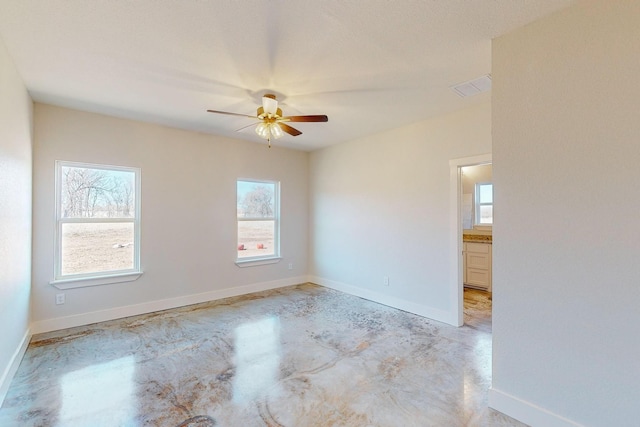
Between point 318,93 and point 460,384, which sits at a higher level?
point 318,93

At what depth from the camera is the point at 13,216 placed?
248cm

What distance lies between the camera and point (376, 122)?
406 cm

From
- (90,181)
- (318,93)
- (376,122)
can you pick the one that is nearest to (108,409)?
(90,181)

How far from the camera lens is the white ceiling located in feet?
6.09

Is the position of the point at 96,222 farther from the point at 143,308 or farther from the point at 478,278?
the point at 478,278

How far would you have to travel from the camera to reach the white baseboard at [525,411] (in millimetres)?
1808

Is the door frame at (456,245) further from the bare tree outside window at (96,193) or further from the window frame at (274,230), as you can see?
the bare tree outside window at (96,193)

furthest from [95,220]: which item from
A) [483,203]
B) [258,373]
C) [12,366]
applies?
[483,203]

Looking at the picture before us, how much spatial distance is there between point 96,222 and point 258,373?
2.94 meters

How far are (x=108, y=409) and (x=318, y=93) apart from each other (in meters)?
3.18

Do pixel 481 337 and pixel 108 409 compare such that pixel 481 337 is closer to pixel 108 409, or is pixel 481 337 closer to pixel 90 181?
pixel 108 409

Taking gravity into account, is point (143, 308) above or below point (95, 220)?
below

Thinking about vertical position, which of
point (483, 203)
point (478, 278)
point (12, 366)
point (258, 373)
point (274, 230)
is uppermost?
point (483, 203)

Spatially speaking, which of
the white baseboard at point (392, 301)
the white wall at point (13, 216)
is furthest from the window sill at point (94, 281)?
the white baseboard at point (392, 301)
